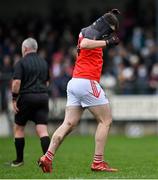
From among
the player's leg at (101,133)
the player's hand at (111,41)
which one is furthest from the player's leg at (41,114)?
the player's hand at (111,41)

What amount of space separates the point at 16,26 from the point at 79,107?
1797 cm

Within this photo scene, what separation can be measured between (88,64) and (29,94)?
1854 millimetres

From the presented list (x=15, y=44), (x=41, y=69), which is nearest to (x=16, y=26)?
(x=15, y=44)

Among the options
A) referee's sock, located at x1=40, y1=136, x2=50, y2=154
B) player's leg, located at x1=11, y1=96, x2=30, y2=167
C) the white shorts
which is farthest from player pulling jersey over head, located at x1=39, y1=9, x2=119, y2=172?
player's leg, located at x1=11, y1=96, x2=30, y2=167

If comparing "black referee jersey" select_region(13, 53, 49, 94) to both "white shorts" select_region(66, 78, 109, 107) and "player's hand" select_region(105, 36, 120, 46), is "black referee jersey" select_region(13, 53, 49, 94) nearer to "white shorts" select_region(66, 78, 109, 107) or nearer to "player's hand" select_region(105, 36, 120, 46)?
"white shorts" select_region(66, 78, 109, 107)

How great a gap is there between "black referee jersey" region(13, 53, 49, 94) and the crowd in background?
10.1m

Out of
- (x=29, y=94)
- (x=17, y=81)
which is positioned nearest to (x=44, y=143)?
(x=29, y=94)

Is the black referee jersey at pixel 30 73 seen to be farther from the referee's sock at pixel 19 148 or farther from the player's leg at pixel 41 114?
the referee's sock at pixel 19 148

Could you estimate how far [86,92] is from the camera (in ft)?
41.4

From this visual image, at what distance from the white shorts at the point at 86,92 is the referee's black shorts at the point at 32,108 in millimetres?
1522

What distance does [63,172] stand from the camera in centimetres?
1280

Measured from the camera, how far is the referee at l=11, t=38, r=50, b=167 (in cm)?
1409

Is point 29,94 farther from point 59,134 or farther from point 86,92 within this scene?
point 86,92

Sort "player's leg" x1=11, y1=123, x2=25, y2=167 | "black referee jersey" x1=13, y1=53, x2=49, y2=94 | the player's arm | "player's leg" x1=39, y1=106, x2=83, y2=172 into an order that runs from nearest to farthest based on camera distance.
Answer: the player's arm, "player's leg" x1=39, y1=106, x2=83, y2=172, "black referee jersey" x1=13, y1=53, x2=49, y2=94, "player's leg" x1=11, y1=123, x2=25, y2=167
